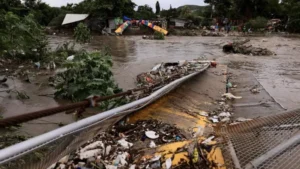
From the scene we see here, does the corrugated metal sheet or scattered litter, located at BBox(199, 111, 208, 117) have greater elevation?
the corrugated metal sheet

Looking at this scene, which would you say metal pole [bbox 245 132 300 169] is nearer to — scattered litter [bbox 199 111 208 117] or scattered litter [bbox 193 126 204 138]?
scattered litter [bbox 193 126 204 138]

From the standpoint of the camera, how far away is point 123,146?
122 inches

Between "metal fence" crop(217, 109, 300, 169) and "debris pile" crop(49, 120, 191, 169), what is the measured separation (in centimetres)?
62

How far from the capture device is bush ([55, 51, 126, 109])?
524 centimetres

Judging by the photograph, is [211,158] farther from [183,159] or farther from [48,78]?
[48,78]

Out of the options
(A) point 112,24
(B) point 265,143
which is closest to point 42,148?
(B) point 265,143

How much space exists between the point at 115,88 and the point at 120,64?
5278 millimetres

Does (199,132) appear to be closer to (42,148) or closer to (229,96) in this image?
(42,148)

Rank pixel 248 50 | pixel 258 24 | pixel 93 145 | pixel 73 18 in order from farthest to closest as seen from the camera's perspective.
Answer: pixel 258 24 < pixel 73 18 < pixel 248 50 < pixel 93 145

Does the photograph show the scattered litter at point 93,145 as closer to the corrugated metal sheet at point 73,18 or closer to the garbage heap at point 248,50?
the garbage heap at point 248,50

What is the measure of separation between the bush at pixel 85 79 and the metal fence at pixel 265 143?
278 cm

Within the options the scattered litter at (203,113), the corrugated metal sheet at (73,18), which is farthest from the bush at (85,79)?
the corrugated metal sheet at (73,18)

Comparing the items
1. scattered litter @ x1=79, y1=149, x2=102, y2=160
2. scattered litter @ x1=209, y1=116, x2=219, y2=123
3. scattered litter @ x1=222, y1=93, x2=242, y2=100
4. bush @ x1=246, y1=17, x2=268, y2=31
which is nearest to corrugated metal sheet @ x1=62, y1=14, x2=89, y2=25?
bush @ x1=246, y1=17, x2=268, y2=31

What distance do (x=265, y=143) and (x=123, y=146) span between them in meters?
1.46
